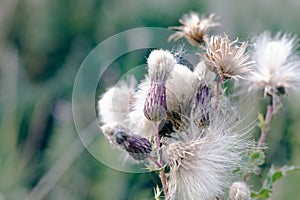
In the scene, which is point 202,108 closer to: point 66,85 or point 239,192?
point 239,192

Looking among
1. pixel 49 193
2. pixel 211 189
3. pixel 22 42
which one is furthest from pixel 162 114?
pixel 22 42

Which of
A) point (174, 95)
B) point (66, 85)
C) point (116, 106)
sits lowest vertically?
point (66, 85)

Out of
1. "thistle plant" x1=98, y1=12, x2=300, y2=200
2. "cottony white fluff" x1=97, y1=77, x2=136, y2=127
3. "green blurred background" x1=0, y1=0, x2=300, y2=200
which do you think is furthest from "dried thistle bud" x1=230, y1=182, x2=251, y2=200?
"green blurred background" x1=0, y1=0, x2=300, y2=200

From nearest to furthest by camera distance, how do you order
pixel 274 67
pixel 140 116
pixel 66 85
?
pixel 140 116, pixel 274 67, pixel 66 85

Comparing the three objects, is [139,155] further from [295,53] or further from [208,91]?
[295,53]

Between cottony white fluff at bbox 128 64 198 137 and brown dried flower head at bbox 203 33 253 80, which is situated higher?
brown dried flower head at bbox 203 33 253 80

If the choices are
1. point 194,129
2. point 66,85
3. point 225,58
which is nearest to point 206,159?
point 194,129

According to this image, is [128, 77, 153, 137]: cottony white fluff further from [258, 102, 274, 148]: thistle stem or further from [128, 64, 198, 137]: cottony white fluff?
[258, 102, 274, 148]: thistle stem

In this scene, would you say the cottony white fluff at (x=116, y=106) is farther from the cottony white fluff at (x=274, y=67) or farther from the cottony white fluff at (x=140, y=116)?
the cottony white fluff at (x=274, y=67)
